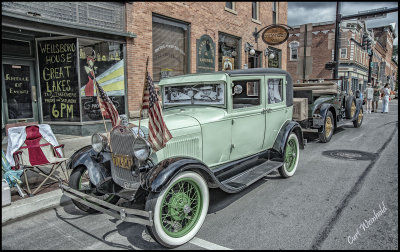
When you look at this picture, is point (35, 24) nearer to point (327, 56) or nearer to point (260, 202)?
point (260, 202)

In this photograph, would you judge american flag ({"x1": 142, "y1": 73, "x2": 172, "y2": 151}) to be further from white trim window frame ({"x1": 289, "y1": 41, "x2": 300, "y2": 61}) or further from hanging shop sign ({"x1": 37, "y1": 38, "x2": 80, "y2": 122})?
white trim window frame ({"x1": 289, "y1": 41, "x2": 300, "y2": 61})

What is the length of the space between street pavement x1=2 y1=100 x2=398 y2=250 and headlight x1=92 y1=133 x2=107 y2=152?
924 mm

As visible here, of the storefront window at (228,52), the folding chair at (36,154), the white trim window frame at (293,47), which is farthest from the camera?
the white trim window frame at (293,47)

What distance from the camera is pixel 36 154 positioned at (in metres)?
4.17

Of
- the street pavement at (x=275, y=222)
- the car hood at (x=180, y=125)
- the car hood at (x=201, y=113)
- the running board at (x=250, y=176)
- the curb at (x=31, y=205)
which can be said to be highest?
the car hood at (x=201, y=113)

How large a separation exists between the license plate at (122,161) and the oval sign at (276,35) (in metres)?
10.4

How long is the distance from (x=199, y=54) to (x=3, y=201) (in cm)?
855

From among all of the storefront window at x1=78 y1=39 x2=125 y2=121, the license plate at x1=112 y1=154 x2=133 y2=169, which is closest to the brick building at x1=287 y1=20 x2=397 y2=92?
the storefront window at x1=78 y1=39 x2=125 y2=121

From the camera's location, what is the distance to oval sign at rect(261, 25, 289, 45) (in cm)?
1159

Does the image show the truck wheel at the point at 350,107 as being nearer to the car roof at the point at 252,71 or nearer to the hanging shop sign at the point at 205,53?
the hanging shop sign at the point at 205,53

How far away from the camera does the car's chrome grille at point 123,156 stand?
10.1 ft

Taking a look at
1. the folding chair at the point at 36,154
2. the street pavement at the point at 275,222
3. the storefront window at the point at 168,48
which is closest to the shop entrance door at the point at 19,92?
the storefront window at the point at 168,48

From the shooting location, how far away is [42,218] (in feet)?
11.3

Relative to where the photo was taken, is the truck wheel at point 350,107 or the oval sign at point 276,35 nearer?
the truck wheel at point 350,107
